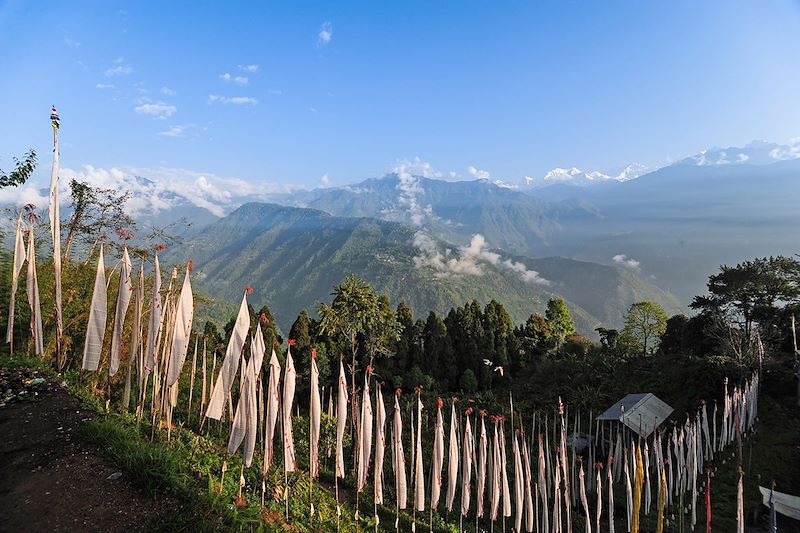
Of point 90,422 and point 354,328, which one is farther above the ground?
point 90,422

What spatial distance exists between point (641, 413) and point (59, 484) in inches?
736

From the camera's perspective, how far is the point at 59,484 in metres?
5.67

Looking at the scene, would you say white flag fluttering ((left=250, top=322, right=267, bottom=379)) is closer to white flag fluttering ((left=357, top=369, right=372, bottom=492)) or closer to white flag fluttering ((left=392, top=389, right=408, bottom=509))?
white flag fluttering ((left=357, top=369, right=372, bottom=492))

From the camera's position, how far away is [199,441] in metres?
9.71

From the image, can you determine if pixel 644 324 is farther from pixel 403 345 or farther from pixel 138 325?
pixel 138 325

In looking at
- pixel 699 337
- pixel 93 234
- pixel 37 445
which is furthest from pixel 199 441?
pixel 699 337

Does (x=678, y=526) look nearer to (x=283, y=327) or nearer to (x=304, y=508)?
(x=304, y=508)

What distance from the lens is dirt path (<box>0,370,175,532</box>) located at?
16.7ft

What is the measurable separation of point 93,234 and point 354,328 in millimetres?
15000

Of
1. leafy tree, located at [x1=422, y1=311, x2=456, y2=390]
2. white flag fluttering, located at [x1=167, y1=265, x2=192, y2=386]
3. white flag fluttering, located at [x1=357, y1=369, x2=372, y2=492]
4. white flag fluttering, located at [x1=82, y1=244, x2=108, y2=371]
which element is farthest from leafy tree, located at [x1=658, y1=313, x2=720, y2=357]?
white flag fluttering, located at [x1=82, y1=244, x2=108, y2=371]

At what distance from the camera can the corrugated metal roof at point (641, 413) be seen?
52.3 ft

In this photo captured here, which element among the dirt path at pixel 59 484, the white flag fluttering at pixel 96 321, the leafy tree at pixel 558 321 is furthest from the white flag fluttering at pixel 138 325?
the leafy tree at pixel 558 321

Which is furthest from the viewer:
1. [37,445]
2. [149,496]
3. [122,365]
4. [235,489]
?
[122,365]

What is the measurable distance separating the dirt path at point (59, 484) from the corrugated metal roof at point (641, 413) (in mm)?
15857
